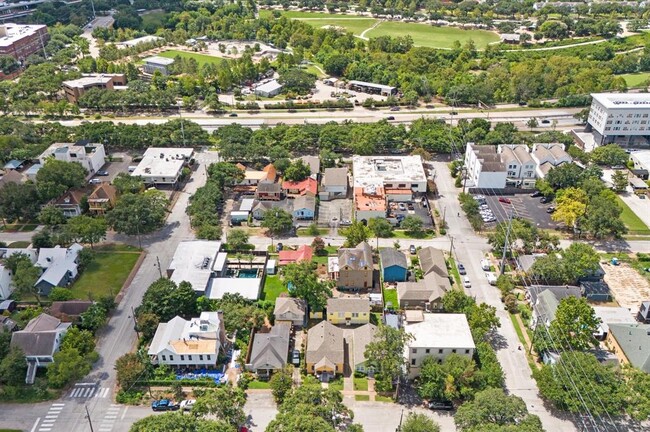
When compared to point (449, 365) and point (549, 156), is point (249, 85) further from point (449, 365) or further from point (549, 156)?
point (449, 365)

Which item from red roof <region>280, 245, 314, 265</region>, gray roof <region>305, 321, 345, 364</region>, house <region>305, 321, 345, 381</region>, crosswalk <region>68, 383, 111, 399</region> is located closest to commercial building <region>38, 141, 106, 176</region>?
red roof <region>280, 245, 314, 265</region>

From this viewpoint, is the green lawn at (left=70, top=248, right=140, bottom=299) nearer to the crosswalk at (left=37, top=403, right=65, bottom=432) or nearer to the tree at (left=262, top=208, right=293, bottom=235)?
the crosswalk at (left=37, top=403, right=65, bottom=432)

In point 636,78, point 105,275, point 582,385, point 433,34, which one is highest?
point 433,34

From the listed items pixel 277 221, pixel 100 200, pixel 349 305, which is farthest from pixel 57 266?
pixel 349 305

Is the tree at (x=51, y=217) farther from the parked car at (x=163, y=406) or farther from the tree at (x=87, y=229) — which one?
the parked car at (x=163, y=406)

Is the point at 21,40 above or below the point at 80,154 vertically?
above

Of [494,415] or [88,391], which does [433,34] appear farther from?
[88,391]
